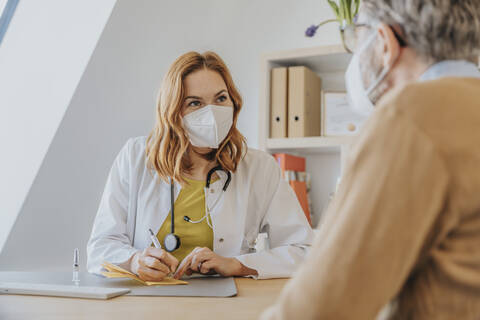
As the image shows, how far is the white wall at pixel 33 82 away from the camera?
246cm

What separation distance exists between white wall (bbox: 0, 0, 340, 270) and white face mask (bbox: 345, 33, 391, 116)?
1.93 metres

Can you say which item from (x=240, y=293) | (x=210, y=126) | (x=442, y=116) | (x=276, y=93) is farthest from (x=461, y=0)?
(x=276, y=93)

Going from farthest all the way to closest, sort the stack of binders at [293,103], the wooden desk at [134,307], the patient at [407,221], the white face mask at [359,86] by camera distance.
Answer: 1. the stack of binders at [293,103]
2. the wooden desk at [134,307]
3. the white face mask at [359,86]
4. the patient at [407,221]

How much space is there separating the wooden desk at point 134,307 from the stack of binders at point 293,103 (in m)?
1.68

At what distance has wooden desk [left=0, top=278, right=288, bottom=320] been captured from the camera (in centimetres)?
99

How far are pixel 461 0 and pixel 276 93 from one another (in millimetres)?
2151

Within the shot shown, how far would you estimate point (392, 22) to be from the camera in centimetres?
75

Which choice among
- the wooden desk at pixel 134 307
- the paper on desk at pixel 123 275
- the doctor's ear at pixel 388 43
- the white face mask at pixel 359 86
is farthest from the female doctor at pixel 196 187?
the doctor's ear at pixel 388 43

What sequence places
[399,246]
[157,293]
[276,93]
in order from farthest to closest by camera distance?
1. [276,93]
2. [157,293]
3. [399,246]

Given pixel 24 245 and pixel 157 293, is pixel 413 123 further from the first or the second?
pixel 24 245

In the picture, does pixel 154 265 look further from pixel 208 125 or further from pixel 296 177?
pixel 296 177

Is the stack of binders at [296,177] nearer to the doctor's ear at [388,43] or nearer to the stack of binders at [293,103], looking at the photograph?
the stack of binders at [293,103]

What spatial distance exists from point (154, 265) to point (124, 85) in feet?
5.63

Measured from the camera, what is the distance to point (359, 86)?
34.9 inches
